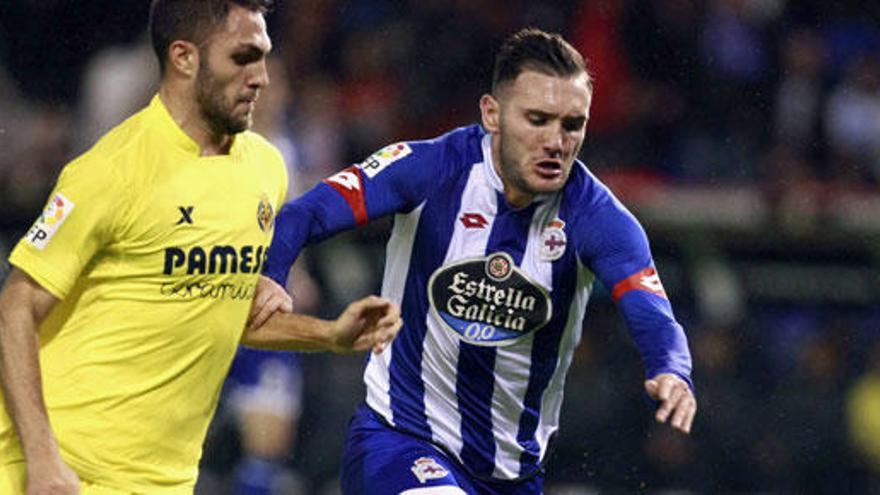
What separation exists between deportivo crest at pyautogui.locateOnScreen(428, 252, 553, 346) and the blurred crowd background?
145 inches

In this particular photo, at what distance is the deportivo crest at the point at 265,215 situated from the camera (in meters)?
5.17

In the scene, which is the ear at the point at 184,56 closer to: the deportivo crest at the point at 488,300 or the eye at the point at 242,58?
the eye at the point at 242,58

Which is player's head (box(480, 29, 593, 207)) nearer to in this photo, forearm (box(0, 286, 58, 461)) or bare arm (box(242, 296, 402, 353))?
bare arm (box(242, 296, 402, 353))

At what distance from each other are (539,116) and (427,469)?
115 cm

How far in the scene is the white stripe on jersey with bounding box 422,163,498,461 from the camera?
5723 millimetres

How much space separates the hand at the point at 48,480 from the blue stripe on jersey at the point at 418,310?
57.8 inches

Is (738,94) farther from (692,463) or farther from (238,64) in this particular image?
(238,64)

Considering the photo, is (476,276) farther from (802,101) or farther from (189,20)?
Answer: (802,101)

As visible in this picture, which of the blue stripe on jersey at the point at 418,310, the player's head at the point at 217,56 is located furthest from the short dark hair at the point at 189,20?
the blue stripe on jersey at the point at 418,310

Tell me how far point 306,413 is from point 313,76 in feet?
9.15

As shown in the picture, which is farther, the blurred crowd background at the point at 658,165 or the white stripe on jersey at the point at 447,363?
the blurred crowd background at the point at 658,165

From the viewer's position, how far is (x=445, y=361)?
5762mm

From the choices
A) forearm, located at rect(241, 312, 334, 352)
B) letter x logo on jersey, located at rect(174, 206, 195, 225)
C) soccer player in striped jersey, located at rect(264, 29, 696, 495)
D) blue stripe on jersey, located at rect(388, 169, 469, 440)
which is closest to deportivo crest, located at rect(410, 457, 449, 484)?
soccer player in striped jersey, located at rect(264, 29, 696, 495)

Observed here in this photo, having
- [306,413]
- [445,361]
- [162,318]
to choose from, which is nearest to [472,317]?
[445,361]
